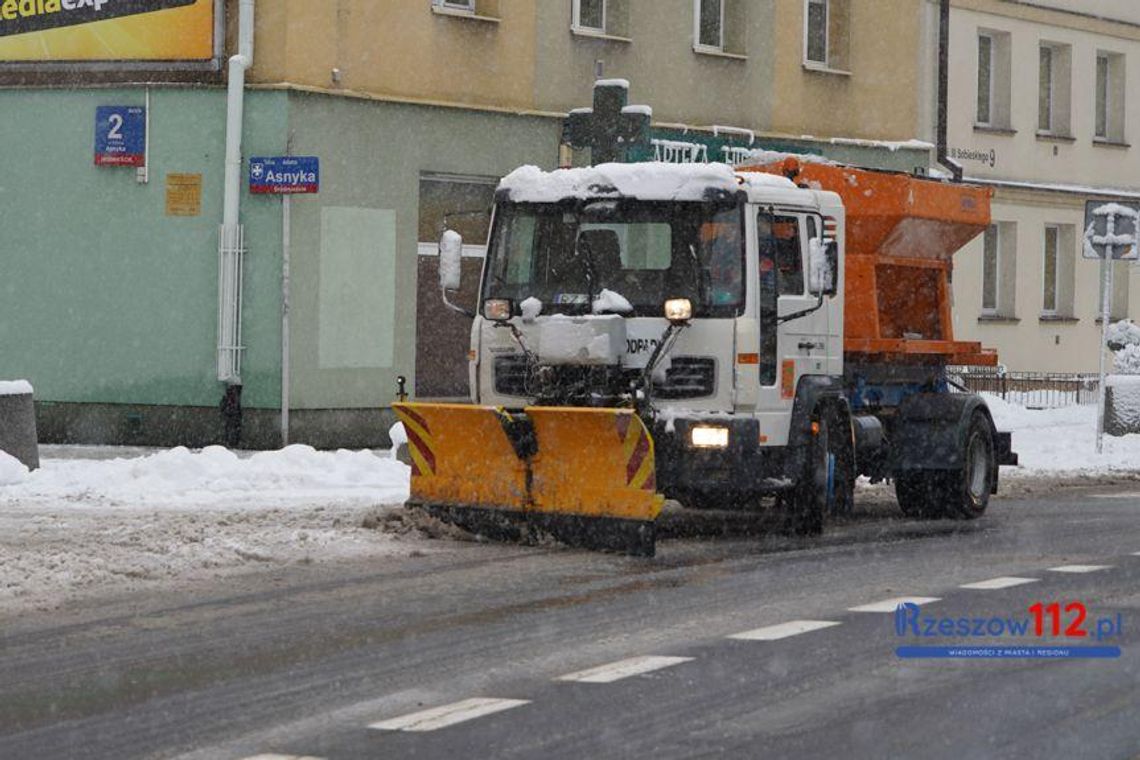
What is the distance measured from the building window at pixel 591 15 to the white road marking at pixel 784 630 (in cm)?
1686

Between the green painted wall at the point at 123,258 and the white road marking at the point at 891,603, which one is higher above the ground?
the green painted wall at the point at 123,258

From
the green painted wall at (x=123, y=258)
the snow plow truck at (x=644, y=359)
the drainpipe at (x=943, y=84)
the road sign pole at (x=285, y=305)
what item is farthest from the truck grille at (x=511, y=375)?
the drainpipe at (x=943, y=84)

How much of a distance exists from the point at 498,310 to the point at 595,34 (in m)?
12.1

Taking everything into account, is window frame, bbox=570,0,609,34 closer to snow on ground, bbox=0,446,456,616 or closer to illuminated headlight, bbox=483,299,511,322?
snow on ground, bbox=0,446,456,616

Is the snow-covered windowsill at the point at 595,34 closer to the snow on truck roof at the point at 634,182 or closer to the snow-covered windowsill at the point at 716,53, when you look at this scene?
the snow-covered windowsill at the point at 716,53

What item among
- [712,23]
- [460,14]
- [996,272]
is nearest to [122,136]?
[460,14]

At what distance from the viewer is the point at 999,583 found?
1265 cm

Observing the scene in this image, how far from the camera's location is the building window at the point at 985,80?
36.8 meters

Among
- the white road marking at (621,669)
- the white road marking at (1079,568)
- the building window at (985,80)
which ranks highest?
the building window at (985,80)

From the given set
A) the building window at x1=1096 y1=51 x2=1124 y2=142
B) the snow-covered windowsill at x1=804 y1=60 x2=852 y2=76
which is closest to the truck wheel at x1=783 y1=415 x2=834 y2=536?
the snow-covered windowsill at x1=804 y1=60 x2=852 y2=76

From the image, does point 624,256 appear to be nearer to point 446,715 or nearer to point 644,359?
point 644,359

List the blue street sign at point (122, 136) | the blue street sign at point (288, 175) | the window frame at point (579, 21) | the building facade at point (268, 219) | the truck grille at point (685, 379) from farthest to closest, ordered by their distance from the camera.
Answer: the window frame at point (579, 21)
the blue street sign at point (122, 136)
the building facade at point (268, 219)
the blue street sign at point (288, 175)
the truck grille at point (685, 379)

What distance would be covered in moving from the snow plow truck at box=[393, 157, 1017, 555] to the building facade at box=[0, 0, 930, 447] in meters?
6.82

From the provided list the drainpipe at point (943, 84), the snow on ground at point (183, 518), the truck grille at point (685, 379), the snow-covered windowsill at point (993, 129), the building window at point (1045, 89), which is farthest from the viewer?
the building window at point (1045, 89)
